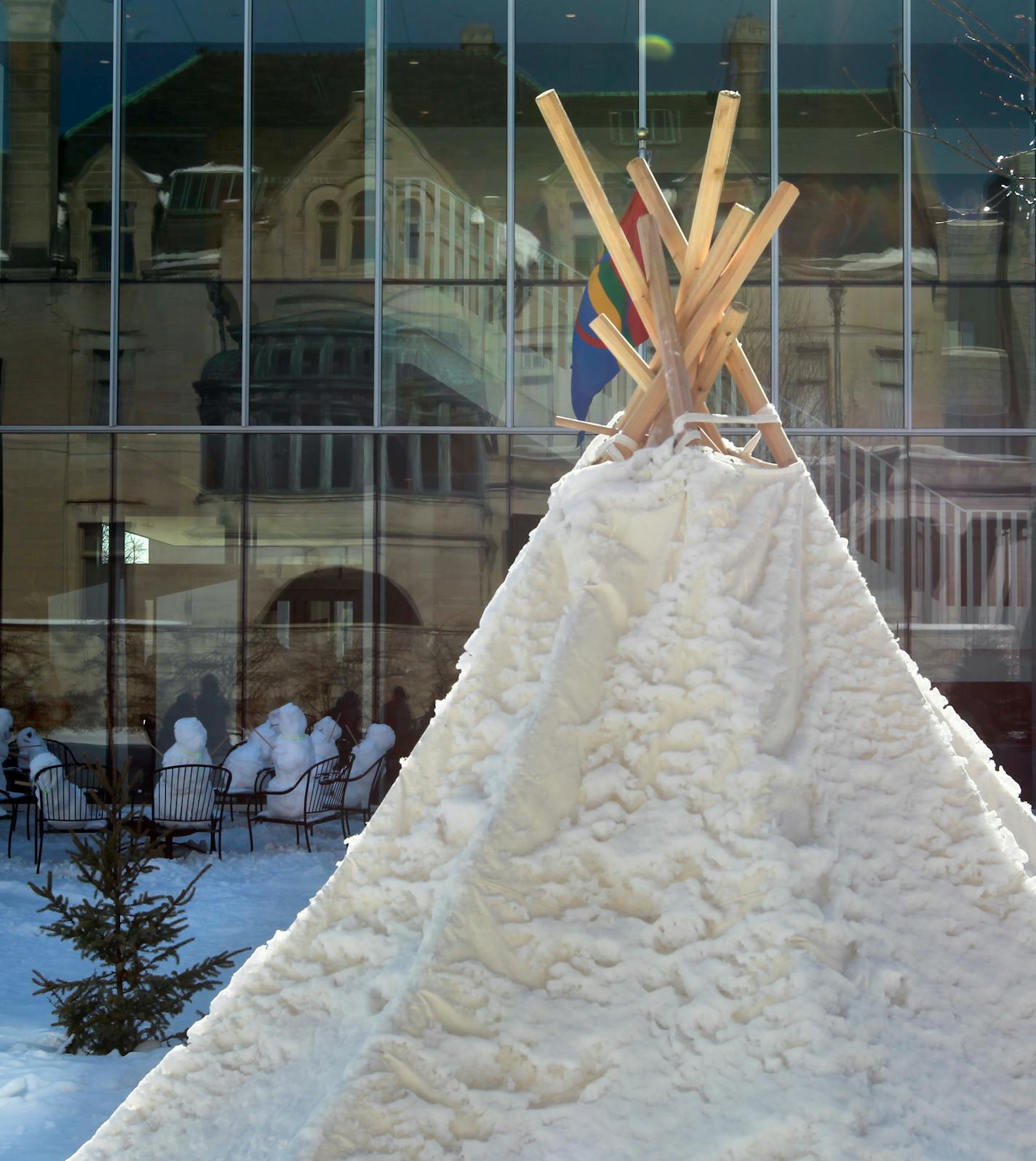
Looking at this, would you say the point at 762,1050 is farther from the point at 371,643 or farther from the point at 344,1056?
the point at 371,643

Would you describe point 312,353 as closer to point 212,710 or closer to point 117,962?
point 212,710

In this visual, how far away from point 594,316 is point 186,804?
579 cm

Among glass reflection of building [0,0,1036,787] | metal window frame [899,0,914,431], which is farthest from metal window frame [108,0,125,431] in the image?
metal window frame [899,0,914,431]

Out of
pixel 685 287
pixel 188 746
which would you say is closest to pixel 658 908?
pixel 685 287

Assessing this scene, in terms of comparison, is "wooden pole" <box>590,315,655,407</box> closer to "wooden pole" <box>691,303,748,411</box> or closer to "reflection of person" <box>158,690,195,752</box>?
"wooden pole" <box>691,303,748,411</box>

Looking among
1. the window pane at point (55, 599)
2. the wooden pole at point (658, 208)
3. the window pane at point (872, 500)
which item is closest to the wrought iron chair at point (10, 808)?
the window pane at point (55, 599)

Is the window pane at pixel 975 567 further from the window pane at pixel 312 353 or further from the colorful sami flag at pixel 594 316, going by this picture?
the window pane at pixel 312 353

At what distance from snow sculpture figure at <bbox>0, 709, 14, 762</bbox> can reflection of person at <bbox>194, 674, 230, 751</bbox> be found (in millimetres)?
1824

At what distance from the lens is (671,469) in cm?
354

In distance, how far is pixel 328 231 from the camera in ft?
42.0

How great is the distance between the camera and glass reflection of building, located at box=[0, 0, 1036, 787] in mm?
12438

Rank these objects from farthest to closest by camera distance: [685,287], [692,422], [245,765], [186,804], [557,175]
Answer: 1. [557,175]
2. [245,765]
3. [186,804]
4. [685,287]
5. [692,422]

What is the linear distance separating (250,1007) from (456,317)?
33.0 ft

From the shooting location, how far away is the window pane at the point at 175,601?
1295 cm
